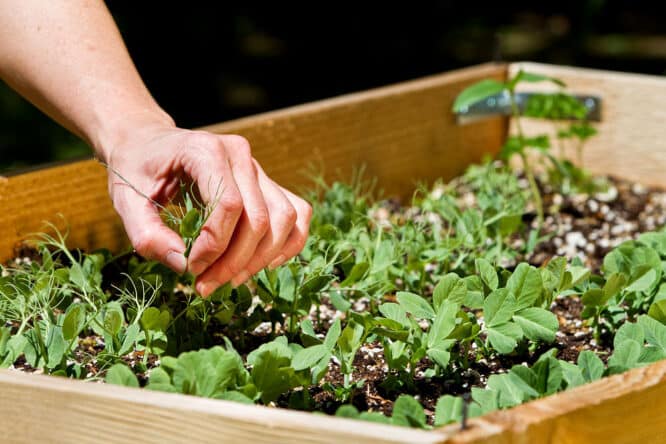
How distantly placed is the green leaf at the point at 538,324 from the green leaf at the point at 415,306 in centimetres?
10

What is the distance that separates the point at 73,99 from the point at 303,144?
62cm

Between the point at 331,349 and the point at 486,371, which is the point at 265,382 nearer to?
the point at 331,349

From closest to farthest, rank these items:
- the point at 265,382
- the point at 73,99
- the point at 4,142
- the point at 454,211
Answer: the point at 265,382
the point at 73,99
the point at 454,211
the point at 4,142

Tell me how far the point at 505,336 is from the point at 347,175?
0.83 m

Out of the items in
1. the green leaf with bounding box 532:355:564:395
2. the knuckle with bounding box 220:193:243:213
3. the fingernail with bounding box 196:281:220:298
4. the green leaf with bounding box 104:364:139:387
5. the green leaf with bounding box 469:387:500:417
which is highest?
the knuckle with bounding box 220:193:243:213

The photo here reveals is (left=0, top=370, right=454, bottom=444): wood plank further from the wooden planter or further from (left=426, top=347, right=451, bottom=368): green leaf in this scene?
(left=426, top=347, right=451, bottom=368): green leaf

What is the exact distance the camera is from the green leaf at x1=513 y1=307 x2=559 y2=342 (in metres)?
1.10

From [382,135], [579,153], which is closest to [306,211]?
[382,135]

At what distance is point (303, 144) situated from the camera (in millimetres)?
1800

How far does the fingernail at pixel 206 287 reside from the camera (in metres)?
1.03

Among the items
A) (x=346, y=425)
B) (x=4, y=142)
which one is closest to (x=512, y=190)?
(x=346, y=425)

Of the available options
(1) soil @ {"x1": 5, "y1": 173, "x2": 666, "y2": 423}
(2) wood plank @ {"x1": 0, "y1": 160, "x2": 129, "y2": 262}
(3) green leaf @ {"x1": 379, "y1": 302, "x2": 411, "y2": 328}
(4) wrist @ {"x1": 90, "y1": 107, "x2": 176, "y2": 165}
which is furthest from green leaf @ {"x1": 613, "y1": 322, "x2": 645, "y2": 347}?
(2) wood plank @ {"x1": 0, "y1": 160, "x2": 129, "y2": 262}

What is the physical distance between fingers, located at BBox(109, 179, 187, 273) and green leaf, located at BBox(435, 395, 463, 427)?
0.31 m

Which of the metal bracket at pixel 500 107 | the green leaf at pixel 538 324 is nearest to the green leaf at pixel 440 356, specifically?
the green leaf at pixel 538 324
